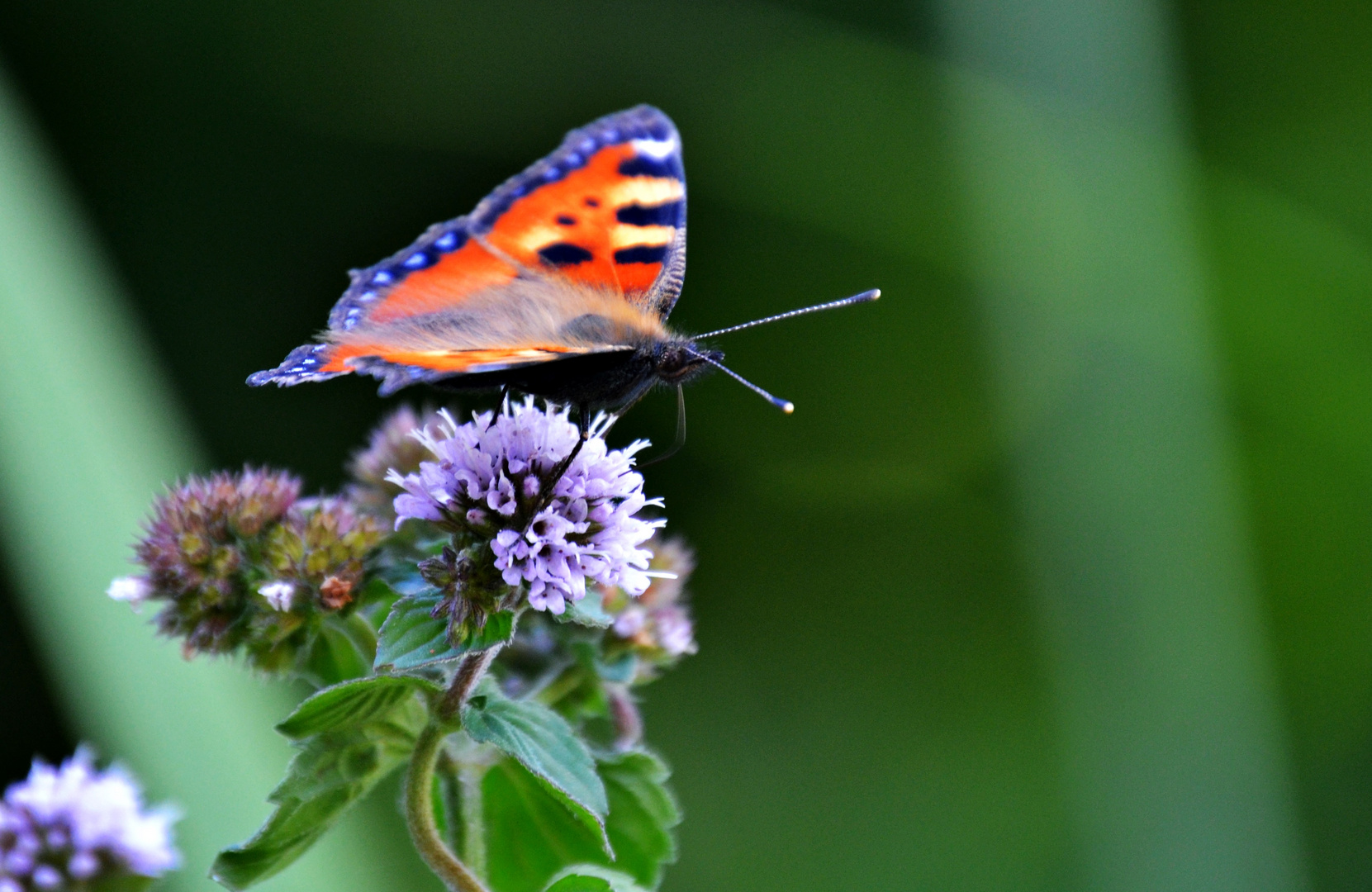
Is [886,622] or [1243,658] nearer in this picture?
[1243,658]

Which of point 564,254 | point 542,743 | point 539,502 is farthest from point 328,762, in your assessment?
point 564,254

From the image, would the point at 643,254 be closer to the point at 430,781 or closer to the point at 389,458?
the point at 389,458

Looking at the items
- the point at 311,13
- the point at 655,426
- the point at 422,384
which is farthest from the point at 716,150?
the point at 422,384

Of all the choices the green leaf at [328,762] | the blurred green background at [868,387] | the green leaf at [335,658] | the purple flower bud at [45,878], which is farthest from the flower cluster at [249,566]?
the blurred green background at [868,387]

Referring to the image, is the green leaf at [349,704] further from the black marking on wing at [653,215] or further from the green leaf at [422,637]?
the black marking on wing at [653,215]

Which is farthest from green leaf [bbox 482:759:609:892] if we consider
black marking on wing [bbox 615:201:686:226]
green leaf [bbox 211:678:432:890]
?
black marking on wing [bbox 615:201:686:226]

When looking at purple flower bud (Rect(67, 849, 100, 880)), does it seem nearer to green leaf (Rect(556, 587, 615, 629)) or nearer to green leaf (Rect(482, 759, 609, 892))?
green leaf (Rect(482, 759, 609, 892))

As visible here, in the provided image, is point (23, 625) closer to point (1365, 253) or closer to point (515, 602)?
point (515, 602)
